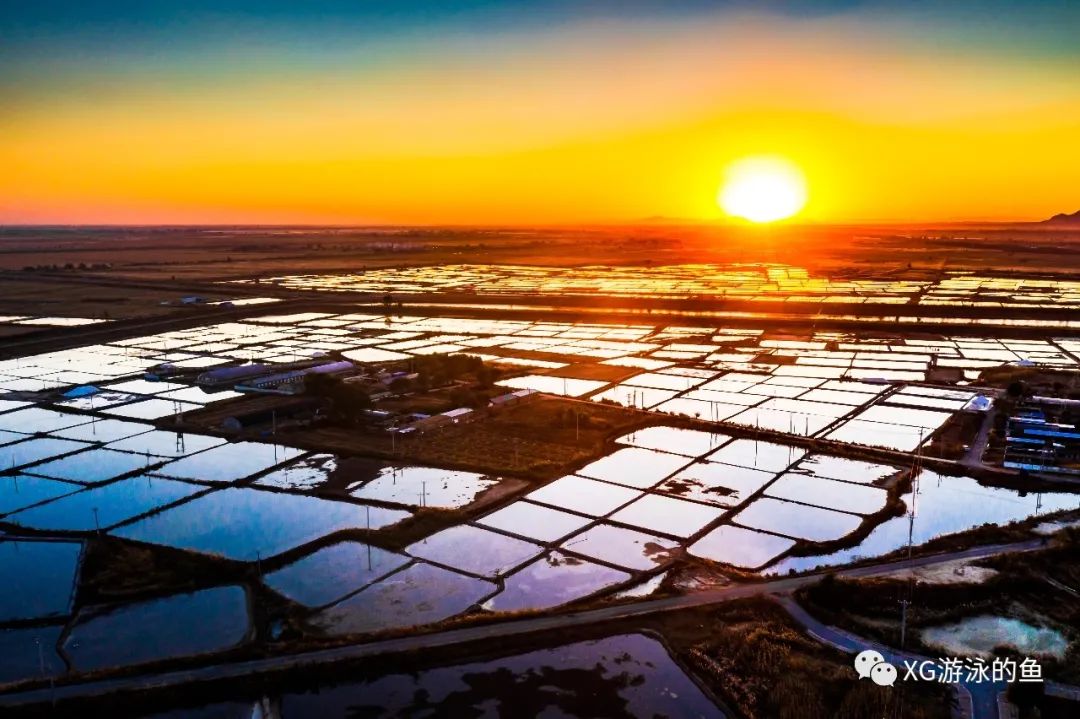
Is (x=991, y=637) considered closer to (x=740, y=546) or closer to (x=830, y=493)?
(x=740, y=546)

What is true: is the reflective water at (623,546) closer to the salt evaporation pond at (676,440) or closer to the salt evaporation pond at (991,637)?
the salt evaporation pond at (991,637)

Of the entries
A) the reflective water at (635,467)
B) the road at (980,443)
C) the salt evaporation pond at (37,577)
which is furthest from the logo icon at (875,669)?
the salt evaporation pond at (37,577)

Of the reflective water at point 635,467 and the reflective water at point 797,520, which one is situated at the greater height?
the reflective water at point 635,467

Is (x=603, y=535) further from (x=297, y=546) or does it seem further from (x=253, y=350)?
(x=253, y=350)

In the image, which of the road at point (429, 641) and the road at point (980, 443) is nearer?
the road at point (429, 641)

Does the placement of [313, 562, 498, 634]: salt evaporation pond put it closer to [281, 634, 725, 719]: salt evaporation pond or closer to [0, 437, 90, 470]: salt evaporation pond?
[281, 634, 725, 719]: salt evaporation pond

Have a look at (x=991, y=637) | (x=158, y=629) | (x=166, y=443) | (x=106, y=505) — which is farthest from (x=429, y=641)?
(x=166, y=443)
